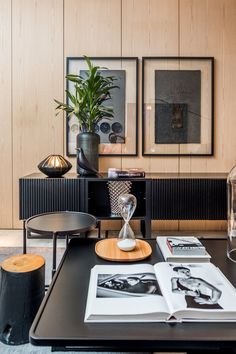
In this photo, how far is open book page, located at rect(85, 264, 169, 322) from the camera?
0.80 m

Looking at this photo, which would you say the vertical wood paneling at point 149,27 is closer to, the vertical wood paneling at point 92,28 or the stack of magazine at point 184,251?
the vertical wood paneling at point 92,28

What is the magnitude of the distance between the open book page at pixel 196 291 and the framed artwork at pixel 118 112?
2.43 meters

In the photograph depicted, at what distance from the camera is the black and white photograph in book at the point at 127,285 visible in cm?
91

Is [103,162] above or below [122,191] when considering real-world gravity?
above

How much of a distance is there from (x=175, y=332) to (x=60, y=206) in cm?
230

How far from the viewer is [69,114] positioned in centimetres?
329

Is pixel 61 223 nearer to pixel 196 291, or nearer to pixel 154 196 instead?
pixel 196 291

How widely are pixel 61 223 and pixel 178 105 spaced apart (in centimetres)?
221

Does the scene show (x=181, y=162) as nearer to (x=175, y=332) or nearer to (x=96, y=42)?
(x=96, y=42)

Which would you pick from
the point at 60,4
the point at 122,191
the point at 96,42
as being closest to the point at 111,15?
the point at 96,42

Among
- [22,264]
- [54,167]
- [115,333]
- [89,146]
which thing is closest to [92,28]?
[89,146]

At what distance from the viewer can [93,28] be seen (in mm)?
3395

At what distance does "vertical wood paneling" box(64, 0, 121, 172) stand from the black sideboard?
4.92ft

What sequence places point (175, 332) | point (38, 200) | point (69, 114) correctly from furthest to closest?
point (69, 114)
point (38, 200)
point (175, 332)
